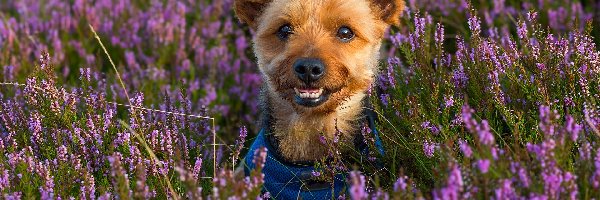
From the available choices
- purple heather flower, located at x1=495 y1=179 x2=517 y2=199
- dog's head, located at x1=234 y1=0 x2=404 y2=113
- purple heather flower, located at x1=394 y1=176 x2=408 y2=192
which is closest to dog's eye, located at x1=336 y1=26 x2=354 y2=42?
dog's head, located at x1=234 y1=0 x2=404 y2=113

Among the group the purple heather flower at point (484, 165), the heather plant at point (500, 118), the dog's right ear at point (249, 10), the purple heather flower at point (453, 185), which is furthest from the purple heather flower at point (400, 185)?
the dog's right ear at point (249, 10)

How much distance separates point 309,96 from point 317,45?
33 centimetres

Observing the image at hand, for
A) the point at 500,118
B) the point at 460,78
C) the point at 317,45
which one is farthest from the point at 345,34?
the point at 500,118

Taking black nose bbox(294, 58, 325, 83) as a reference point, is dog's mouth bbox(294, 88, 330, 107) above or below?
below

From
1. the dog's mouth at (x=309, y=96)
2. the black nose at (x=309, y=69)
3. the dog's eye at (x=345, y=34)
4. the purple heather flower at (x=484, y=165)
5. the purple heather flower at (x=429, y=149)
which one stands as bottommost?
the purple heather flower at (x=484, y=165)

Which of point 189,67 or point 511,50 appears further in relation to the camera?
point 189,67

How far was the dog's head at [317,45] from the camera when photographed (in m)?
4.02

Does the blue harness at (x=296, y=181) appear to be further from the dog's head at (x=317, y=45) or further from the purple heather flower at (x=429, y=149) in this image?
the purple heather flower at (x=429, y=149)

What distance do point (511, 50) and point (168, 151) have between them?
6.93 feet

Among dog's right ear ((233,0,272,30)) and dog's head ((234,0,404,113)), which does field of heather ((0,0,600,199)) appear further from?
dog's right ear ((233,0,272,30))

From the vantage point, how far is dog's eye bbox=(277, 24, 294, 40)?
14.8 ft

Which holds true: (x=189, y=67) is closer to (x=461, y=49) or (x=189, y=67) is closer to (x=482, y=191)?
(x=461, y=49)

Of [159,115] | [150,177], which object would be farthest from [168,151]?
[159,115]

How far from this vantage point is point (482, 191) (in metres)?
2.64
